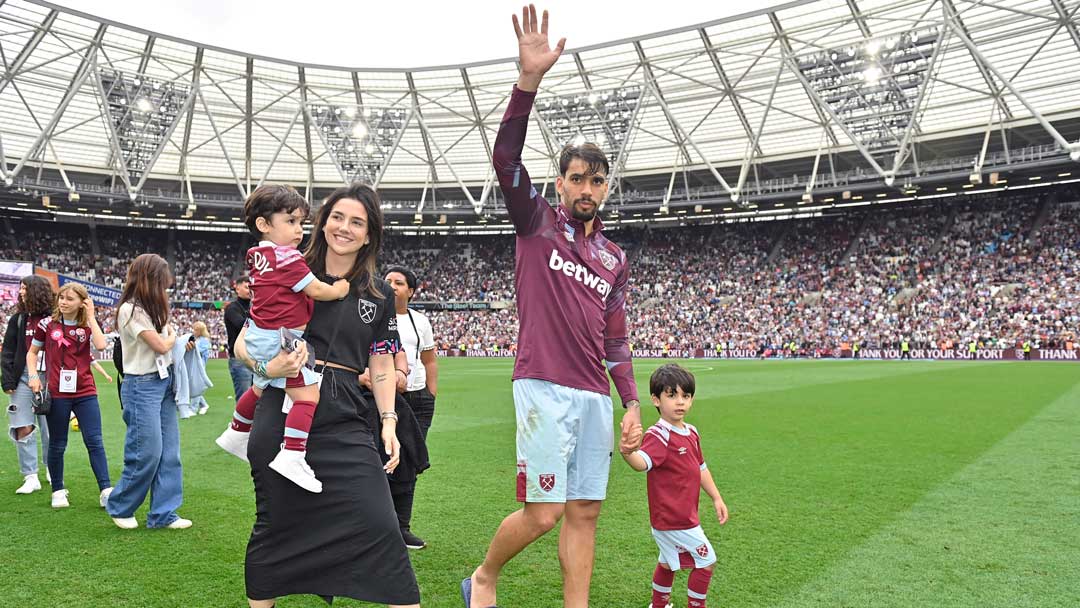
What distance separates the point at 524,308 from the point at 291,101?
134 feet

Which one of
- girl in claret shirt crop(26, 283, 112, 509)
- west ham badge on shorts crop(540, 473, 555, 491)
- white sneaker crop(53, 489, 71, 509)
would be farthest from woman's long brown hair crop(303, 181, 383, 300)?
white sneaker crop(53, 489, 71, 509)

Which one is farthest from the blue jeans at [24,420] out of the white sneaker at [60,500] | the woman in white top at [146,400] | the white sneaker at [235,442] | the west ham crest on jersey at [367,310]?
the west ham crest on jersey at [367,310]

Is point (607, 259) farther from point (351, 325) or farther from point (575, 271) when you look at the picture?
point (351, 325)

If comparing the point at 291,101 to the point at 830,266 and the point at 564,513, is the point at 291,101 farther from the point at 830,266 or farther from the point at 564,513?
the point at 564,513

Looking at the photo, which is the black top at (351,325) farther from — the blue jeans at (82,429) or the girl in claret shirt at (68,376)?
the blue jeans at (82,429)

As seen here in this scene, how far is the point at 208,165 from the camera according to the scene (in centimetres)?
4447

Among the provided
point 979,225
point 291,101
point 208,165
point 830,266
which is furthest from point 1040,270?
point 208,165

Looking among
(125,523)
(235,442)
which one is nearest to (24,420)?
(125,523)

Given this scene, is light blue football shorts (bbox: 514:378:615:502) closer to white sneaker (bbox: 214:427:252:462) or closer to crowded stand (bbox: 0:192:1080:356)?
white sneaker (bbox: 214:427:252:462)

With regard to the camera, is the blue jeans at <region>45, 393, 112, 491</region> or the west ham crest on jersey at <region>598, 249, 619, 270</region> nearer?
the west ham crest on jersey at <region>598, 249, 619, 270</region>

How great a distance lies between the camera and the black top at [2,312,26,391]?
6309 millimetres

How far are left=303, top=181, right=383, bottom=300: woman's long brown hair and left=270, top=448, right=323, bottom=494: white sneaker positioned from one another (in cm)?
74

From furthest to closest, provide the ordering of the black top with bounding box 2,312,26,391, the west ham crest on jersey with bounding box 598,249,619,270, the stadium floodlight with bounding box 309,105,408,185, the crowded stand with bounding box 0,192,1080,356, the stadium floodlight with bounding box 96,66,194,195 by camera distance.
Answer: the stadium floodlight with bounding box 309,105,408,185 → the crowded stand with bounding box 0,192,1080,356 → the stadium floodlight with bounding box 96,66,194,195 → the black top with bounding box 2,312,26,391 → the west ham crest on jersey with bounding box 598,249,619,270

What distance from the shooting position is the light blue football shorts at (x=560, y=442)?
323 cm
